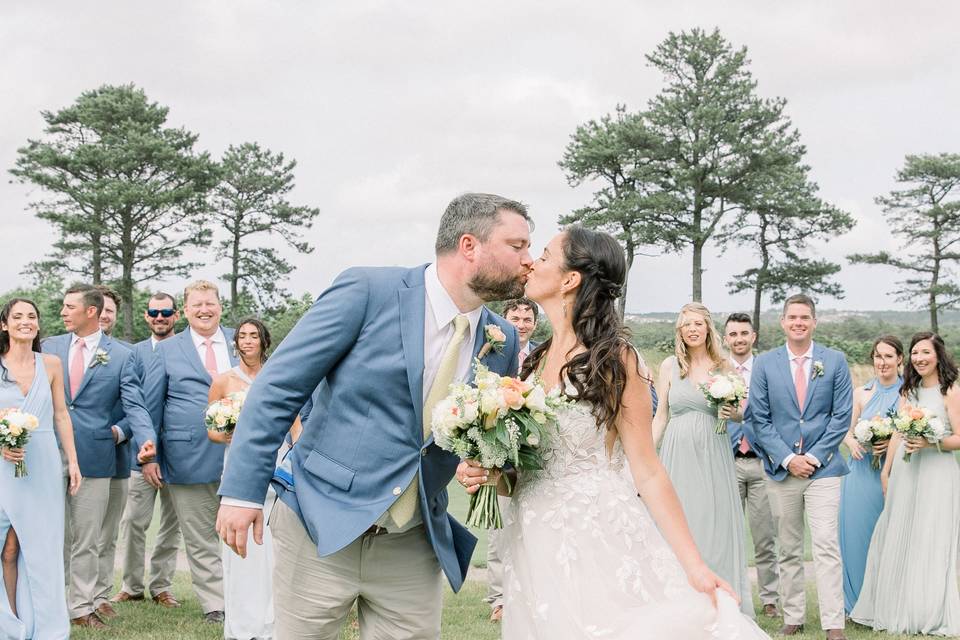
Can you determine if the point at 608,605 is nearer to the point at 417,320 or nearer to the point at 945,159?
the point at 417,320

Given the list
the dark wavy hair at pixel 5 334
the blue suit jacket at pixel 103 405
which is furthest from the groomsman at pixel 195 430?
the dark wavy hair at pixel 5 334

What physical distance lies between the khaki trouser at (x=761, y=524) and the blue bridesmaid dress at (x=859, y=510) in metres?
0.68

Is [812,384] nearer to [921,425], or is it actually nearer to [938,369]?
[921,425]

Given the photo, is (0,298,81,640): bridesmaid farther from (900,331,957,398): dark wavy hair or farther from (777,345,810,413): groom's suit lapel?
(900,331,957,398): dark wavy hair

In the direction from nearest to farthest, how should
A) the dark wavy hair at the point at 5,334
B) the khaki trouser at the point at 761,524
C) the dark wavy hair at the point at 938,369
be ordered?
the dark wavy hair at the point at 5,334 → the dark wavy hair at the point at 938,369 → the khaki trouser at the point at 761,524

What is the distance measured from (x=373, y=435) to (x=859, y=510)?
7.58 meters

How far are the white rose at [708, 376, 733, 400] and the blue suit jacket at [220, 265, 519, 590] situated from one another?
5.11 meters

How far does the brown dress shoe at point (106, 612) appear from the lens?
29.7ft

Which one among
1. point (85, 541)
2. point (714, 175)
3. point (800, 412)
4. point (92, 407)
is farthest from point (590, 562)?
point (714, 175)

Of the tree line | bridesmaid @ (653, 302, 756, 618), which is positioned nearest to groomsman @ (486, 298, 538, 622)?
bridesmaid @ (653, 302, 756, 618)

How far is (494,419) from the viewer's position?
3.99 meters

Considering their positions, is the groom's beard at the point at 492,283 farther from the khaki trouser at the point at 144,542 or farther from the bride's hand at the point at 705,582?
the khaki trouser at the point at 144,542

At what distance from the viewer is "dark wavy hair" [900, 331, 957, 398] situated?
9.55 m

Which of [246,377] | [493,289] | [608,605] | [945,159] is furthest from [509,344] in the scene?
[945,159]
